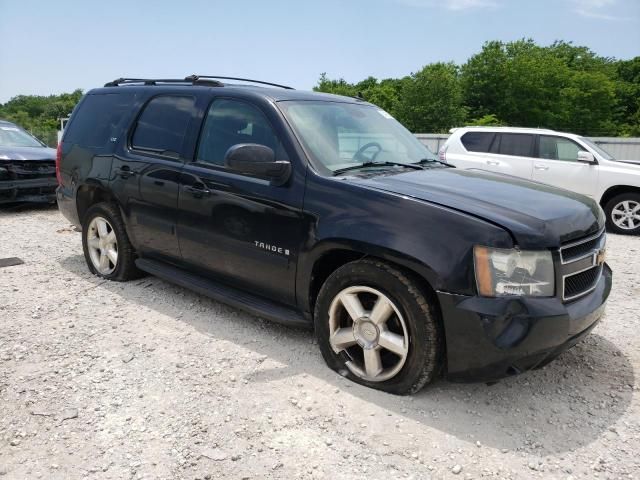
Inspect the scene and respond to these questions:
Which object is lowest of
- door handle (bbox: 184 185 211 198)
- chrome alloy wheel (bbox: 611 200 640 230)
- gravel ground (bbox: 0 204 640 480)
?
gravel ground (bbox: 0 204 640 480)

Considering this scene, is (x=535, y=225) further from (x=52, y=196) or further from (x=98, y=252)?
(x=52, y=196)

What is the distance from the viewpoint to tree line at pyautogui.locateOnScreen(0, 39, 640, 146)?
46906 mm

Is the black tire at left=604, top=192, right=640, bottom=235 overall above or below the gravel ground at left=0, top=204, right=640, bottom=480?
above

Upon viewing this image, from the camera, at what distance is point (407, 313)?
286 cm

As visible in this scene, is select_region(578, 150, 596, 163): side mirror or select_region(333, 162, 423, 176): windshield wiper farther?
select_region(578, 150, 596, 163): side mirror

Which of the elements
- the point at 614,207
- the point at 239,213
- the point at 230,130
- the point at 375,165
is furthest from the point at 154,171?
the point at 614,207

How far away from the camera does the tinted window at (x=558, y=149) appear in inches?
374

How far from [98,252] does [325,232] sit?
9.89ft

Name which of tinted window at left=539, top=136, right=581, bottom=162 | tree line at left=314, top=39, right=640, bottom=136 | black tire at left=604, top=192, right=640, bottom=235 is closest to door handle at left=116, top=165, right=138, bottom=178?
tinted window at left=539, top=136, right=581, bottom=162

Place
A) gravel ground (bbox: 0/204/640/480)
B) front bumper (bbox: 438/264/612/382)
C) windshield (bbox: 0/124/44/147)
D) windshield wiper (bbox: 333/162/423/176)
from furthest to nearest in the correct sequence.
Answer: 1. windshield (bbox: 0/124/44/147)
2. windshield wiper (bbox: 333/162/423/176)
3. front bumper (bbox: 438/264/612/382)
4. gravel ground (bbox: 0/204/640/480)

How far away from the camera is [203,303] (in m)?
4.54

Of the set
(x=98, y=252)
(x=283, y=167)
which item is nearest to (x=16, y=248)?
(x=98, y=252)

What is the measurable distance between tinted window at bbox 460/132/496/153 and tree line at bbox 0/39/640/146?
1453 inches

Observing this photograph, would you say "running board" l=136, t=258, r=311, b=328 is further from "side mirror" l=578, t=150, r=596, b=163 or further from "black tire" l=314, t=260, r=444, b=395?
"side mirror" l=578, t=150, r=596, b=163
